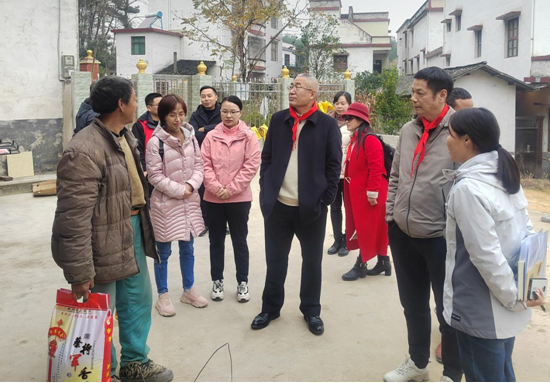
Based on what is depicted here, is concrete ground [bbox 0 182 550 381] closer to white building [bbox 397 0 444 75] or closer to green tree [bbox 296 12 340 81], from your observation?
green tree [bbox 296 12 340 81]

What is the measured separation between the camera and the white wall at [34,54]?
10121mm

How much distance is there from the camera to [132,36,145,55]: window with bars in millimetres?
28344

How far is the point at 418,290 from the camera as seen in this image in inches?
117

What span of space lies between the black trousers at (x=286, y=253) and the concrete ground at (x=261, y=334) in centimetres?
18

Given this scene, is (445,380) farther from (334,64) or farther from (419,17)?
(419,17)

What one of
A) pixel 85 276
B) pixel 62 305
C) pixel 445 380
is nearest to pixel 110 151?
pixel 85 276

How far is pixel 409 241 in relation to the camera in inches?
114

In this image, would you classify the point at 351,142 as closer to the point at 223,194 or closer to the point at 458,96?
the point at 458,96

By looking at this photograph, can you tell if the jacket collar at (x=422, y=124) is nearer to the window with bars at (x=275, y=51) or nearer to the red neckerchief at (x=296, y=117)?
the red neckerchief at (x=296, y=117)

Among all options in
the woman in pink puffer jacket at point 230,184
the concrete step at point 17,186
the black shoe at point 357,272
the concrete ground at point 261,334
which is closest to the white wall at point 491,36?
the black shoe at point 357,272

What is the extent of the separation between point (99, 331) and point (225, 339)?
1.22 m

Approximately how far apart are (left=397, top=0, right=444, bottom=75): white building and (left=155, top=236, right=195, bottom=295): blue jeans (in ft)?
96.2

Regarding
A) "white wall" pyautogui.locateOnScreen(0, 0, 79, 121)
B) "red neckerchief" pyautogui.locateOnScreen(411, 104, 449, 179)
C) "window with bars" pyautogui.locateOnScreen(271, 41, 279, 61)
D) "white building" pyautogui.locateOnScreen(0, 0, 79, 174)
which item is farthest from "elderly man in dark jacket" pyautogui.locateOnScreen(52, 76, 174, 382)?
"window with bars" pyautogui.locateOnScreen(271, 41, 279, 61)

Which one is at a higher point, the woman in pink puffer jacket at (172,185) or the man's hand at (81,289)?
the woman in pink puffer jacket at (172,185)
